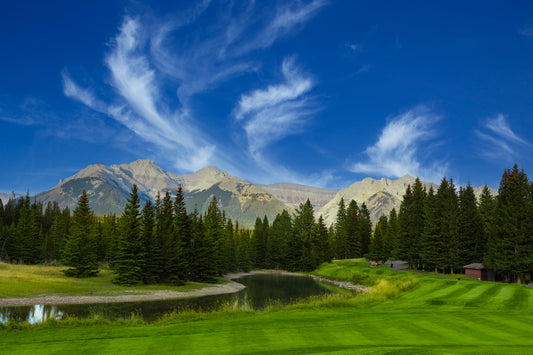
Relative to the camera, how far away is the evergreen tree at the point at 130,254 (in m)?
56.1

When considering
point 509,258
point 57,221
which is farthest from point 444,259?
point 57,221

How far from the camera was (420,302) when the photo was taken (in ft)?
102

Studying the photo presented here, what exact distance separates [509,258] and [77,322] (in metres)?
61.8

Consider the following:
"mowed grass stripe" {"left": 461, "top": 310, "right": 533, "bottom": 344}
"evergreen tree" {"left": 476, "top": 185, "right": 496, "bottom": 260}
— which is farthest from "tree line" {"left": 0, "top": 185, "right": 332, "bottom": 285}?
"evergreen tree" {"left": 476, "top": 185, "right": 496, "bottom": 260}

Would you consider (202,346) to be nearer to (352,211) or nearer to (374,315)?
(374,315)

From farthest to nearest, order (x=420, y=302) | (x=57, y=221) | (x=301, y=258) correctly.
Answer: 1. (x=301, y=258)
2. (x=57, y=221)
3. (x=420, y=302)

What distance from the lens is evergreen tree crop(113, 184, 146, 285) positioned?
2207 inches

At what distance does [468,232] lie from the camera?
225ft

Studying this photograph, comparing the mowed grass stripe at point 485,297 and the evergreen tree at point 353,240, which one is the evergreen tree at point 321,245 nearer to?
the evergreen tree at point 353,240

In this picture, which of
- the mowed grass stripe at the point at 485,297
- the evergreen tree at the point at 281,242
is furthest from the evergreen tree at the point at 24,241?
the mowed grass stripe at the point at 485,297

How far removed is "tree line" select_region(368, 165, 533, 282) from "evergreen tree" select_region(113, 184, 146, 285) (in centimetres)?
6039

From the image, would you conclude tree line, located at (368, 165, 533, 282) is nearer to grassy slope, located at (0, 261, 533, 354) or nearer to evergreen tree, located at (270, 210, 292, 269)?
evergreen tree, located at (270, 210, 292, 269)

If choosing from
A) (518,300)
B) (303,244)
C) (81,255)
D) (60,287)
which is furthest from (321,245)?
(518,300)

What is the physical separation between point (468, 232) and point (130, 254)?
226 ft
